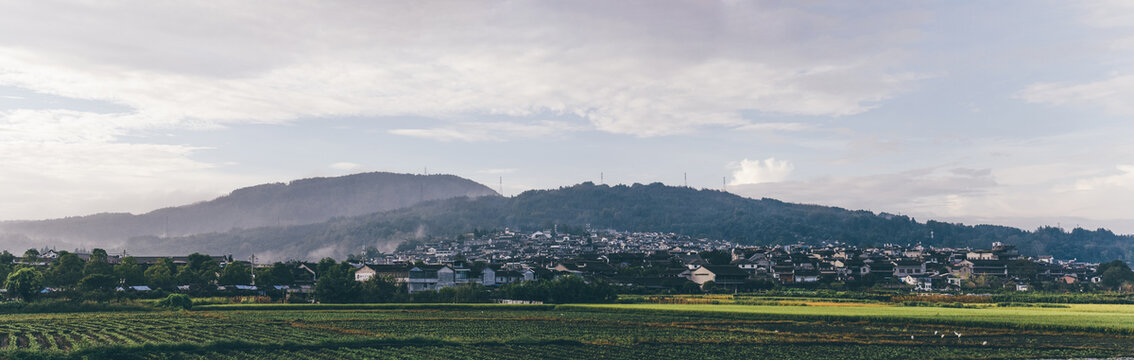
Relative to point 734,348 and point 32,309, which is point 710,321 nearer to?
point 734,348

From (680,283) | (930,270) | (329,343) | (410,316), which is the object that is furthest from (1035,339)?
(930,270)

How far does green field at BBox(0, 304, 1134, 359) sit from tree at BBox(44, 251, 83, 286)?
28.2 m

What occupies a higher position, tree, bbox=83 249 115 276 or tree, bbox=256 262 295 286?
tree, bbox=83 249 115 276

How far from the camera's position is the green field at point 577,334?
38344mm

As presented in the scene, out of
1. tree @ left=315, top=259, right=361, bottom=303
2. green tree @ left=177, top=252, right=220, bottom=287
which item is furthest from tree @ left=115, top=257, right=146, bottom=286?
tree @ left=315, top=259, right=361, bottom=303

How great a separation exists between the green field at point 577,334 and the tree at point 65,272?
2820cm

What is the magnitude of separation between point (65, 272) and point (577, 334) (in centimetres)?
6773

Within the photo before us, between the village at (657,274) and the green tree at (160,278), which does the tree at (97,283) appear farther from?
the green tree at (160,278)

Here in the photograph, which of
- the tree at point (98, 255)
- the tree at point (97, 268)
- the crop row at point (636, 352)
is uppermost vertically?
the tree at point (98, 255)

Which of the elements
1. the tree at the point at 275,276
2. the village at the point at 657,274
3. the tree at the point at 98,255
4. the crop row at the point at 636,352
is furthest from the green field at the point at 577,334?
the tree at the point at 98,255

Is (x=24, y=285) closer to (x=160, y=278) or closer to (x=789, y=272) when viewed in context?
(x=160, y=278)

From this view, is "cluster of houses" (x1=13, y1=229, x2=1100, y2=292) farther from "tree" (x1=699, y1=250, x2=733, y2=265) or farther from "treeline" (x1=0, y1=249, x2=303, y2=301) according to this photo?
"treeline" (x1=0, y1=249, x2=303, y2=301)

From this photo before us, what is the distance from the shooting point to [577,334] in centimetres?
4803

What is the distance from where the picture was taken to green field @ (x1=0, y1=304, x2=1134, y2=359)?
38344 mm
